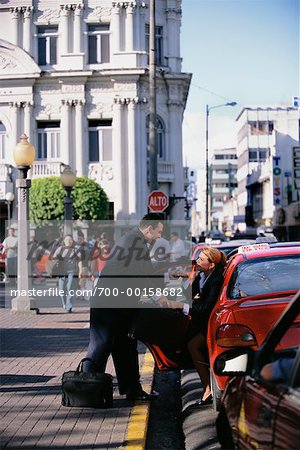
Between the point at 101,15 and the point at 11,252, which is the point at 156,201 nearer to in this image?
the point at 11,252

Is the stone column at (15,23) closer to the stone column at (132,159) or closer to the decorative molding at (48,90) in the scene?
the decorative molding at (48,90)

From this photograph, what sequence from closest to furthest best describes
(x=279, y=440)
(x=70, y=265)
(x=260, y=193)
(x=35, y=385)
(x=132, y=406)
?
(x=279, y=440) < (x=132, y=406) < (x=35, y=385) < (x=70, y=265) < (x=260, y=193)

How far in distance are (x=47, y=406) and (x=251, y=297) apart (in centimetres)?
231

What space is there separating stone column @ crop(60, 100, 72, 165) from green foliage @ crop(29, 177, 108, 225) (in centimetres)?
277

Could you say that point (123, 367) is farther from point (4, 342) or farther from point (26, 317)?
point (26, 317)

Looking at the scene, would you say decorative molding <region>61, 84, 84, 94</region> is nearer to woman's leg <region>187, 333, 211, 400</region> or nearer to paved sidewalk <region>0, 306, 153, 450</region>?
paved sidewalk <region>0, 306, 153, 450</region>

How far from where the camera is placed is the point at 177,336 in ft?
26.0

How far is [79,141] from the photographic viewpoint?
41.5 m

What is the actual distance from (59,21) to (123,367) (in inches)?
1399

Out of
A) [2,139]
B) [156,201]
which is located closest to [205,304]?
[156,201]

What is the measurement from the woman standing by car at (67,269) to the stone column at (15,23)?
24.2 m

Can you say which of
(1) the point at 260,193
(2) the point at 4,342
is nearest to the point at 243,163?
(1) the point at 260,193

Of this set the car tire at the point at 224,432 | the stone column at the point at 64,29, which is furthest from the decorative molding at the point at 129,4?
the car tire at the point at 224,432

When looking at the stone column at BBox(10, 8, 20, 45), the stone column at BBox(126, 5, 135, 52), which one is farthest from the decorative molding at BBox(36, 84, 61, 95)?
the stone column at BBox(126, 5, 135, 52)
